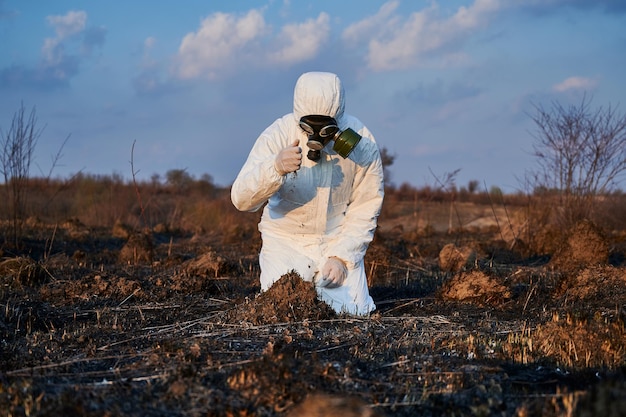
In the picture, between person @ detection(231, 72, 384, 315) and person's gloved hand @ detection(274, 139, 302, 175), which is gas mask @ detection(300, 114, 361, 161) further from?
person's gloved hand @ detection(274, 139, 302, 175)

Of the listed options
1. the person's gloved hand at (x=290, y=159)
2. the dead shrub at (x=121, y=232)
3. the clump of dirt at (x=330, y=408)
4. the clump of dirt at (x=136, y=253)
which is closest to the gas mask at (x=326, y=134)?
the person's gloved hand at (x=290, y=159)

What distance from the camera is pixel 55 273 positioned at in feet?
29.0

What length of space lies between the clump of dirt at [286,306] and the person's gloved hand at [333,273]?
0.31m

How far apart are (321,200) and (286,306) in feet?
3.61

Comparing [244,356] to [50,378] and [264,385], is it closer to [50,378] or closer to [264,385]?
[264,385]

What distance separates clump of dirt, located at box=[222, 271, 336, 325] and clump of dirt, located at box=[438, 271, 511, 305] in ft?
5.22

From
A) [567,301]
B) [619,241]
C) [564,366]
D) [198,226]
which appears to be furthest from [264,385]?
[198,226]

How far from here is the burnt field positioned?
11.9ft

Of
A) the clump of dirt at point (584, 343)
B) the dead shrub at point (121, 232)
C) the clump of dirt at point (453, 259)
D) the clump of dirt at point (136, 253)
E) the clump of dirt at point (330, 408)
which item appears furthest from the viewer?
the dead shrub at point (121, 232)

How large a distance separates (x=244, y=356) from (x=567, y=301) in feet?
12.2

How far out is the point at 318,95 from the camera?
18.8ft

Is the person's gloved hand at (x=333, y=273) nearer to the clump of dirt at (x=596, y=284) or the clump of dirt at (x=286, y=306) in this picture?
the clump of dirt at (x=286, y=306)

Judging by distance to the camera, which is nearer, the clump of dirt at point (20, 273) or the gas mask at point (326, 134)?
the gas mask at point (326, 134)

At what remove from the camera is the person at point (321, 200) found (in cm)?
583
